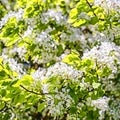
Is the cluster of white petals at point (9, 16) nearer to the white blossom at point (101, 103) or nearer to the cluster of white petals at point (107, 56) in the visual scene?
the cluster of white petals at point (107, 56)

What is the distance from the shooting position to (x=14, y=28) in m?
3.53

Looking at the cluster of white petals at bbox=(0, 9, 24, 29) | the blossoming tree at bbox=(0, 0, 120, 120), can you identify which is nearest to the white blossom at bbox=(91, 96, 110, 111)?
the blossoming tree at bbox=(0, 0, 120, 120)

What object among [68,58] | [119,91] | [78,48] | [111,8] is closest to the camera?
[68,58]

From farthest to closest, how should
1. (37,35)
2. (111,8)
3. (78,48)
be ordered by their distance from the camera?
(78,48) < (37,35) < (111,8)

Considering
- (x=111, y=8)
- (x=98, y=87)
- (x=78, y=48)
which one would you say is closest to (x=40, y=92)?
(x=98, y=87)

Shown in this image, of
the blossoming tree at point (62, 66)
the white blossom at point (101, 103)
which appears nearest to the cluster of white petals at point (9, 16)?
the blossoming tree at point (62, 66)

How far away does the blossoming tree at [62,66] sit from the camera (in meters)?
2.96

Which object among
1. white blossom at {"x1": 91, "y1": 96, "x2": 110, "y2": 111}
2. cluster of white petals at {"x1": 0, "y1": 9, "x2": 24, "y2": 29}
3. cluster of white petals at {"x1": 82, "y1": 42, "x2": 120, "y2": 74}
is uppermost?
cluster of white petals at {"x1": 0, "y1": 9, "x2": 24, "y2": 29}

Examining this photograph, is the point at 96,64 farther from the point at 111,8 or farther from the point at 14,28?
the point at 14,28

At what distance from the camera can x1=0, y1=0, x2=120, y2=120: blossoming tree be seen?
2.96 m

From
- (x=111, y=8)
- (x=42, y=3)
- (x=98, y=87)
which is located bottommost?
(x=98, y=87)

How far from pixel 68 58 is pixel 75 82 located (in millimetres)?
244

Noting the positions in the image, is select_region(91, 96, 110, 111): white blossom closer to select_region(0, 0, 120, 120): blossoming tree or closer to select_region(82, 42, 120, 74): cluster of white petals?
select_region(0, 0, 120, 120): blossoming tree

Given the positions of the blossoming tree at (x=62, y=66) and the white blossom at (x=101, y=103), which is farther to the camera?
the white blossom at (x=101, y=103)
